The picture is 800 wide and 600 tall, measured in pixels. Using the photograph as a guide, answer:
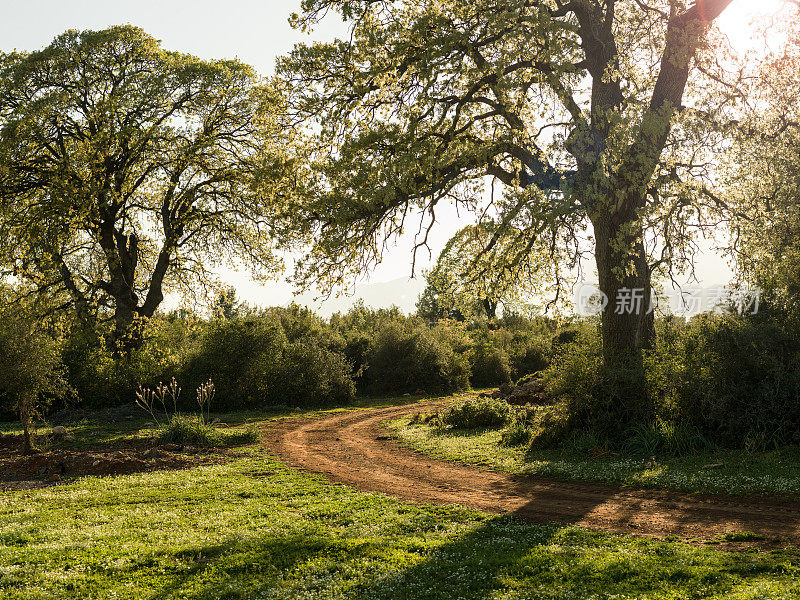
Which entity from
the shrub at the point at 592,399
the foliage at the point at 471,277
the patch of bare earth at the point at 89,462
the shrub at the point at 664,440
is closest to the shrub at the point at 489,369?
the foliage at the point at 471,277

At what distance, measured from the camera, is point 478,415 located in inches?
830

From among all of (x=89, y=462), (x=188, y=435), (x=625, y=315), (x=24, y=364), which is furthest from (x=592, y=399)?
(x=24, y=364)

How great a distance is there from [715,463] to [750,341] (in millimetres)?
3162

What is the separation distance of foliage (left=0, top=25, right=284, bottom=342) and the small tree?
9.41m

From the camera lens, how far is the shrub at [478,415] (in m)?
→ 21.0

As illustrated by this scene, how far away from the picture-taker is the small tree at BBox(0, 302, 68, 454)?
16.9m

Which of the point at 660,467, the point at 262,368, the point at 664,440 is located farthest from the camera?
the point at 262,368

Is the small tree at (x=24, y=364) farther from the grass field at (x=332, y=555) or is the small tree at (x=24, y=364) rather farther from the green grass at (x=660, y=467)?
the green grass at (x=660, y=467)

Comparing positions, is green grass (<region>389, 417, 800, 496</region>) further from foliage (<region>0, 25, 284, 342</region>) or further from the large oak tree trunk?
foliage (<region>0, 25, 284, 342</region>)

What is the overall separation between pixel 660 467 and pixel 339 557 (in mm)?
8019

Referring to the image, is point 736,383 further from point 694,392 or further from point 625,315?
point 625,315

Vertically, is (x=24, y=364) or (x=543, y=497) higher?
(x=24, y=364)

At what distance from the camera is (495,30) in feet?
50.5

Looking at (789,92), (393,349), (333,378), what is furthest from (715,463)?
(393,349)
